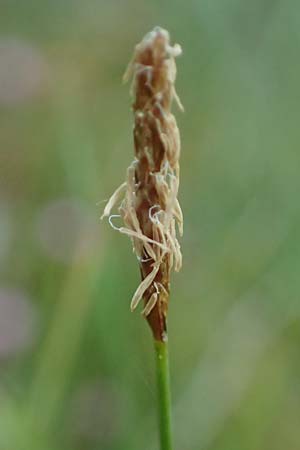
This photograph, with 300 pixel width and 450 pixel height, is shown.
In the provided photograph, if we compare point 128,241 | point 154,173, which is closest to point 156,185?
point 154,173

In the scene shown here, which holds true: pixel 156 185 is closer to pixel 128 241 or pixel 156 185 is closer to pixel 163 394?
pixel 163 394

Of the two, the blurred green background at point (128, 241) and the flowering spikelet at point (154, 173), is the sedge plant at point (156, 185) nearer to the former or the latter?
the flowering spikelet at point (154, 173)

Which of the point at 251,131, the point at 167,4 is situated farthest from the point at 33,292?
the point at 167,4

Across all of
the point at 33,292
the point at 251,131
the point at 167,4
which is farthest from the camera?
the point at 167,4

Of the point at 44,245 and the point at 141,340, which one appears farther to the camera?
the point at 44,245

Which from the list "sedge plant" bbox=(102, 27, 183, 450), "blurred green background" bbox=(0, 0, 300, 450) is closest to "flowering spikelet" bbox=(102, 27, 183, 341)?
"sedge plant" bbox=(102, 27, 183, 450)

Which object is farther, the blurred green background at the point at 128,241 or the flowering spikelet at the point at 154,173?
the blurred green background at the point at 128,241

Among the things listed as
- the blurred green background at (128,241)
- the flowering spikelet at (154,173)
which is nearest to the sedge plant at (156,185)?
the flowering spikelet at (154,173)

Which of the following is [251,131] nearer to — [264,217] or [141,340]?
[264,217]
